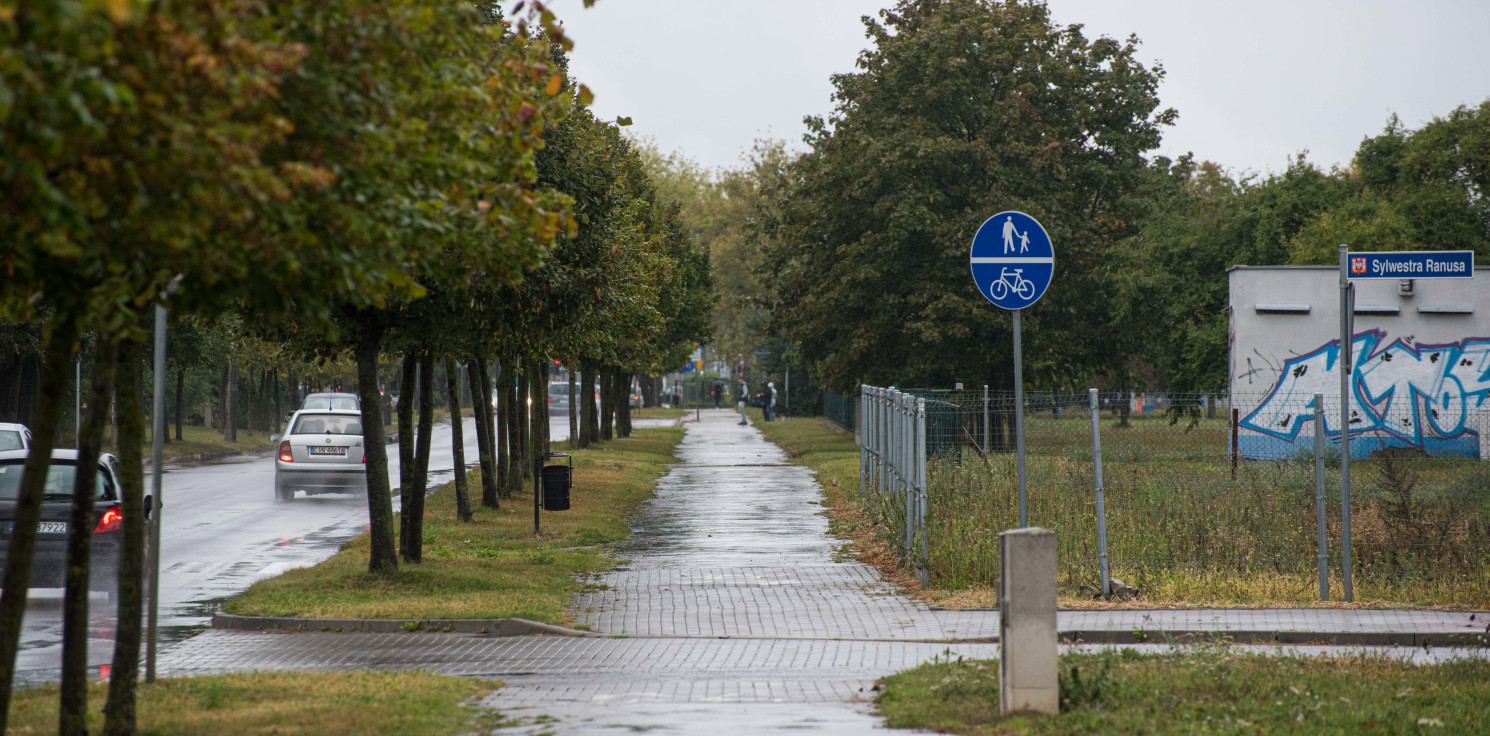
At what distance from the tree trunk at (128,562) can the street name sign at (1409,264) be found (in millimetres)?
9463

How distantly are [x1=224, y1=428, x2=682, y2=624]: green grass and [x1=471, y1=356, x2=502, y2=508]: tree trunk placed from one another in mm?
327

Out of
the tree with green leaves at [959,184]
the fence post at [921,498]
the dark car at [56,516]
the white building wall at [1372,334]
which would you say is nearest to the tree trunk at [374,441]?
the dark car at [56,516]

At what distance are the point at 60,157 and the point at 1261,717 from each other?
593 cm

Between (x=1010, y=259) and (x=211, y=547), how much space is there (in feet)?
35.5

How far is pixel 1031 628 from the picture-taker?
730cm

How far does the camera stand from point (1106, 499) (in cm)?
1312

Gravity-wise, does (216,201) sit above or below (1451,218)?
below

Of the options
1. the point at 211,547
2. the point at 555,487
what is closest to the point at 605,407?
the point at 555,487

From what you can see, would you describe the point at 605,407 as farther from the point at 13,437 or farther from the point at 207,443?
the point at 13,437

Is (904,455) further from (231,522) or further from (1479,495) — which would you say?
(231,522)

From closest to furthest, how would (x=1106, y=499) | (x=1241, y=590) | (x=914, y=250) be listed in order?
(x=1241, y=590) < (x=1106, y=499) < (x=914, y=250)

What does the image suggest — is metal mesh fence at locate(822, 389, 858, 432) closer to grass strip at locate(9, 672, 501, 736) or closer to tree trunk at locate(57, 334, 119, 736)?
grass strip at locate(9, 672, 501, 736)

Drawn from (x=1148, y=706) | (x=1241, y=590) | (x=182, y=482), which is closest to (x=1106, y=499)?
(x=1241, y=590)

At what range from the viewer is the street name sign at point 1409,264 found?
1200cm
